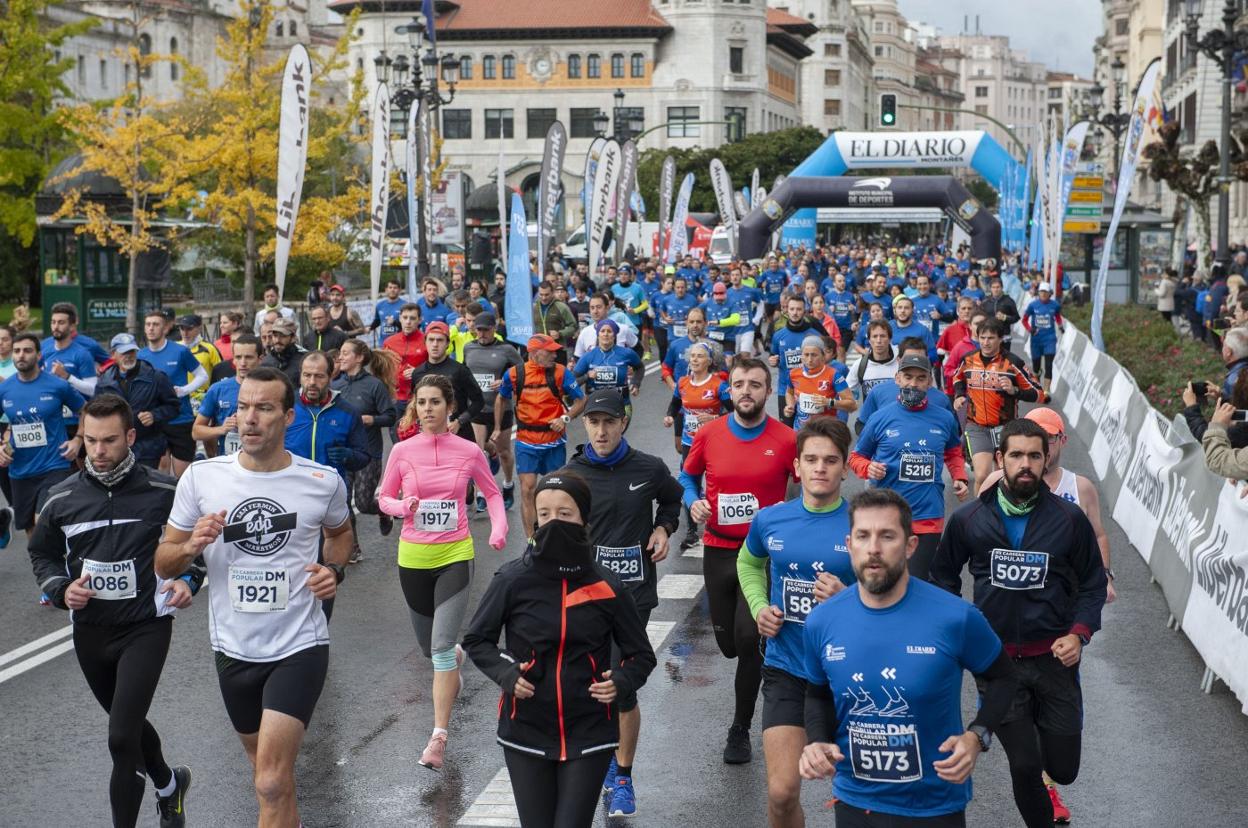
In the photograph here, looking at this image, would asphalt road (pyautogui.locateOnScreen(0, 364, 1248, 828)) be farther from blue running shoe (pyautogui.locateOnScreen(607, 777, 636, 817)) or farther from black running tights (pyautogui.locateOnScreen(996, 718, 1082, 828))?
black running tights (pyautogui.locateOnScreen(996, 718, 1082, 828))

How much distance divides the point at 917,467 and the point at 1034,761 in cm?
352

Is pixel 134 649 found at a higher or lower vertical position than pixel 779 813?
higher

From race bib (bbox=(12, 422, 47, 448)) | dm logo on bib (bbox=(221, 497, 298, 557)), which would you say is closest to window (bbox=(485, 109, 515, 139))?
race bib (bbox=(12, 422, 47, 448))

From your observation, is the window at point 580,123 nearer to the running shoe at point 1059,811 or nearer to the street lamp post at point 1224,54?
the street lamp post at point 1224,54

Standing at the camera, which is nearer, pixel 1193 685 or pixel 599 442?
pixel 599 442

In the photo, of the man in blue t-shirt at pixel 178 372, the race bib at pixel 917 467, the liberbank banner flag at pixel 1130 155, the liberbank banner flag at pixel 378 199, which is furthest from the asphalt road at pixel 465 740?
the liberbank banner flag at pixel 378 199

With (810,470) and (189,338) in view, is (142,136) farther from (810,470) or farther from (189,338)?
(810,470)

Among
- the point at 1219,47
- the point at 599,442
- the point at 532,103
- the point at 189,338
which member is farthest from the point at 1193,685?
the point at 532,103

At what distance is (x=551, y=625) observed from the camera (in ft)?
17.6

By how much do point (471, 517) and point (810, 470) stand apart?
845cm

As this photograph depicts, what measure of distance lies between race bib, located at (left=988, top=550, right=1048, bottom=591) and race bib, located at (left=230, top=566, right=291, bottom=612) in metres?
2.63

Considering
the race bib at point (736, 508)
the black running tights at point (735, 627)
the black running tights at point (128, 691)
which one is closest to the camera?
the black running tights at point (128, 691)

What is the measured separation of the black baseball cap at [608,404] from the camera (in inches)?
289

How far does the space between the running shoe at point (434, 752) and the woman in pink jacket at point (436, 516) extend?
296mm
